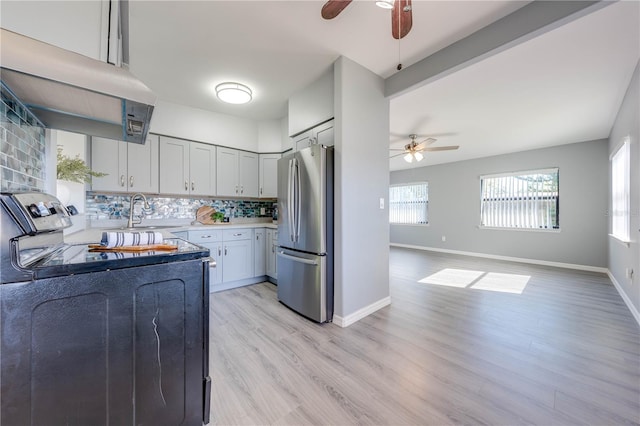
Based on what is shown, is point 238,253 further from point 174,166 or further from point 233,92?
point 233,92

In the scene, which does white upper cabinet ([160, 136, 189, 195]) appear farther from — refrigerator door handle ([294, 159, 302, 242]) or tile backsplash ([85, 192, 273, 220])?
refrigerator door handle ([294, 159, 302, 242])

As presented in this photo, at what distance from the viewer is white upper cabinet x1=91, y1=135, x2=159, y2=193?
114 inches

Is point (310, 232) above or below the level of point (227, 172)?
below

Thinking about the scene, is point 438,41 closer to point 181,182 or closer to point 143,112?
point 143,112

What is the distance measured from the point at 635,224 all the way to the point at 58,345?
4.46 meters

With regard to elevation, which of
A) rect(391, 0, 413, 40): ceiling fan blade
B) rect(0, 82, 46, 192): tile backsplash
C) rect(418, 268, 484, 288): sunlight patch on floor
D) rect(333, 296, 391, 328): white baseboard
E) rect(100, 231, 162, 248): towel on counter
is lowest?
rect(418, 268, 484, 288): sunlight patch on floor

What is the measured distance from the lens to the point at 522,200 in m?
5.45

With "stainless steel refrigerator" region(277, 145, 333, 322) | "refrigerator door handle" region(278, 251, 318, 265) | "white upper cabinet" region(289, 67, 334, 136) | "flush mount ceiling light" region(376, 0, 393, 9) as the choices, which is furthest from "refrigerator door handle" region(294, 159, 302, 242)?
"flush mount ceiling light" region(376, 0, 393, 9)

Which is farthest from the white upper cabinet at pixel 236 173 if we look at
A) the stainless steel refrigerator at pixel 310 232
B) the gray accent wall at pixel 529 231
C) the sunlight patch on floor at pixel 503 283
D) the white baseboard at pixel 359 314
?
the gray accent wall at pixel 529 231

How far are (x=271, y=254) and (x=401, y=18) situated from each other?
10.1 ft

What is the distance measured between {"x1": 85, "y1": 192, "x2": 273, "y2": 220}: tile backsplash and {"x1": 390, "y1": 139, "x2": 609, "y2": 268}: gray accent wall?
473cm

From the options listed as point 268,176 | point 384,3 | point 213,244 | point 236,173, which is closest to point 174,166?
point 236,173

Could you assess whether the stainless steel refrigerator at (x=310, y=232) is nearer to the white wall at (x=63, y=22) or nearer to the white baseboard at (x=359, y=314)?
the white baseboard at (x=359, y=314)

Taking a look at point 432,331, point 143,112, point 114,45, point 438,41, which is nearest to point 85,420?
point 143,112
